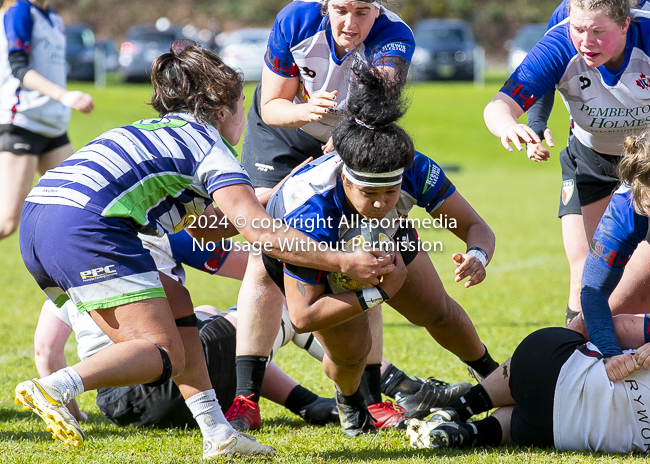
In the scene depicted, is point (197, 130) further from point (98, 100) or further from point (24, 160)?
point (98, 100)

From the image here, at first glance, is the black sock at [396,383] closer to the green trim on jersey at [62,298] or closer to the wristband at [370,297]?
the wristband at [370,297]

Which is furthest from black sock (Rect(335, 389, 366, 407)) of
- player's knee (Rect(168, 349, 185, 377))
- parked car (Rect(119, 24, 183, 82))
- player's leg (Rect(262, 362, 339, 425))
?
parked car (Rect(119, 24, 183, 82))

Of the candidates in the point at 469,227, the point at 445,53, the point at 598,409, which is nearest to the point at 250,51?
the point at 445,53

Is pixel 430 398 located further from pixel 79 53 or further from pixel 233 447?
pixel 79 53

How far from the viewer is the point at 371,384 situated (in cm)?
402

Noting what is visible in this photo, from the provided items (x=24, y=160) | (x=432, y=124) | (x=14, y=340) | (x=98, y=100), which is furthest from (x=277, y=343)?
(x=98, y=100)

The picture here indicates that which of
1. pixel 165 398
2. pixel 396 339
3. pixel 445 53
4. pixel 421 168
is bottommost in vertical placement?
pixel 445 53

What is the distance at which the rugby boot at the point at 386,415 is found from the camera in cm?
385

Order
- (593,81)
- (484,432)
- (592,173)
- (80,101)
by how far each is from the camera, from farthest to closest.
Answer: (80,101), (592,173), (593,81), (484,432)

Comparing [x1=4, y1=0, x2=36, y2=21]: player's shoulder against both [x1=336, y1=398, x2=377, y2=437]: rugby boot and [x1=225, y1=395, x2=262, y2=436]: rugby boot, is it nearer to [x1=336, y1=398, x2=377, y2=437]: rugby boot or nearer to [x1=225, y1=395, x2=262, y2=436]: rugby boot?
[x1=225, y1=395, x2=262, y2=436]: rugby boot

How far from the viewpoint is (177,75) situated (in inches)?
130

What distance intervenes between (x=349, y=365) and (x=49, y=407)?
1.34m

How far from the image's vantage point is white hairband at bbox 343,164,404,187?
3.10 meters

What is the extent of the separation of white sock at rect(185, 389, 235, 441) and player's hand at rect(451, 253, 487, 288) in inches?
44.3
